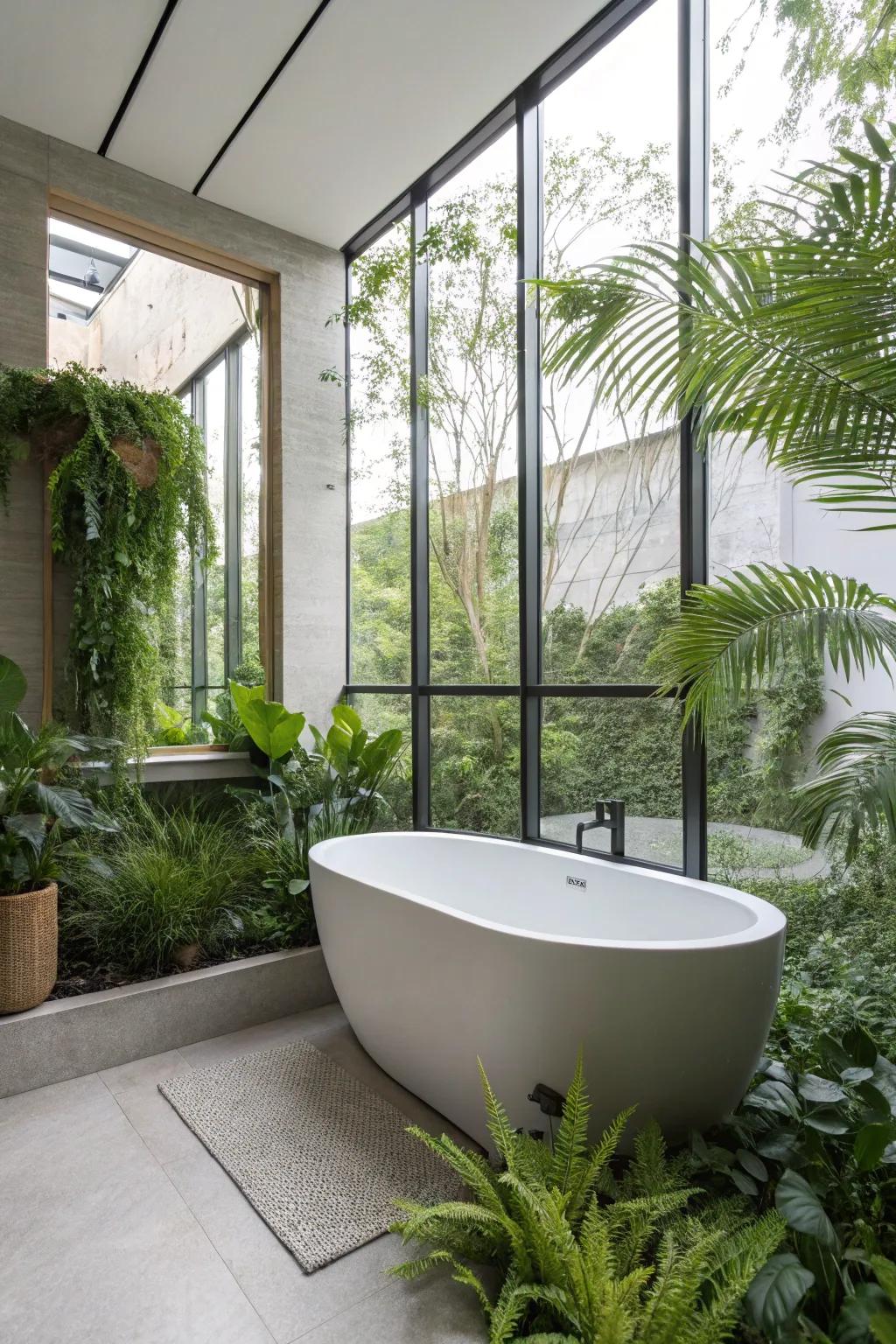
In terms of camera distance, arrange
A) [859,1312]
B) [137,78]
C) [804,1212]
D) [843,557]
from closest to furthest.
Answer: [859,1312] → [804,1212] → [843,557] → [137,78]

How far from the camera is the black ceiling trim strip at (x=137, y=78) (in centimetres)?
290

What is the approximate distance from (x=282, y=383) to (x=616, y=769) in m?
2.70

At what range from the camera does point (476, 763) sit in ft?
11.8

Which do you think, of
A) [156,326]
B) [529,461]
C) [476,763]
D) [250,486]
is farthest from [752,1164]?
[156,326]

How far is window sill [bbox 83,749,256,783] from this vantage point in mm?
3641

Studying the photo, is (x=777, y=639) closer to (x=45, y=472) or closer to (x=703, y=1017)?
(x=703, y=1017)

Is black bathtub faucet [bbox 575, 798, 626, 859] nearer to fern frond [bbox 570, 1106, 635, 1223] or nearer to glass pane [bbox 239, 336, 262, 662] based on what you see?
fern frond [bbox 570, 1106, 635, 1223]

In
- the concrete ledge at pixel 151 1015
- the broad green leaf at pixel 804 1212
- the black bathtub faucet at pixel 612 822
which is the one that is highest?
the black bathtub faucet at pixel 612 822

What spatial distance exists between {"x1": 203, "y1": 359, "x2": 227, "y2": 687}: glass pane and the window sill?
390 mm

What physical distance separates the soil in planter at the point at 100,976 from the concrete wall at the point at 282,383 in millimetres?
1173

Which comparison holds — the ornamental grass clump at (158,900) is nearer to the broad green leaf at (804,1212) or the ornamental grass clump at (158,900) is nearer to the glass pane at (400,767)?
the glass pane at (400,767)

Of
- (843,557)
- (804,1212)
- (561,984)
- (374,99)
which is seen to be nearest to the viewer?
(804,1212)

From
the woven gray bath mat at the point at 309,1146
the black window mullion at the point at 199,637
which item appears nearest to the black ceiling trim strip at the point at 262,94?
the black window mullion at the point at 199,637

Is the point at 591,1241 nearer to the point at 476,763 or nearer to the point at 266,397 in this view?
the point at 476,763
